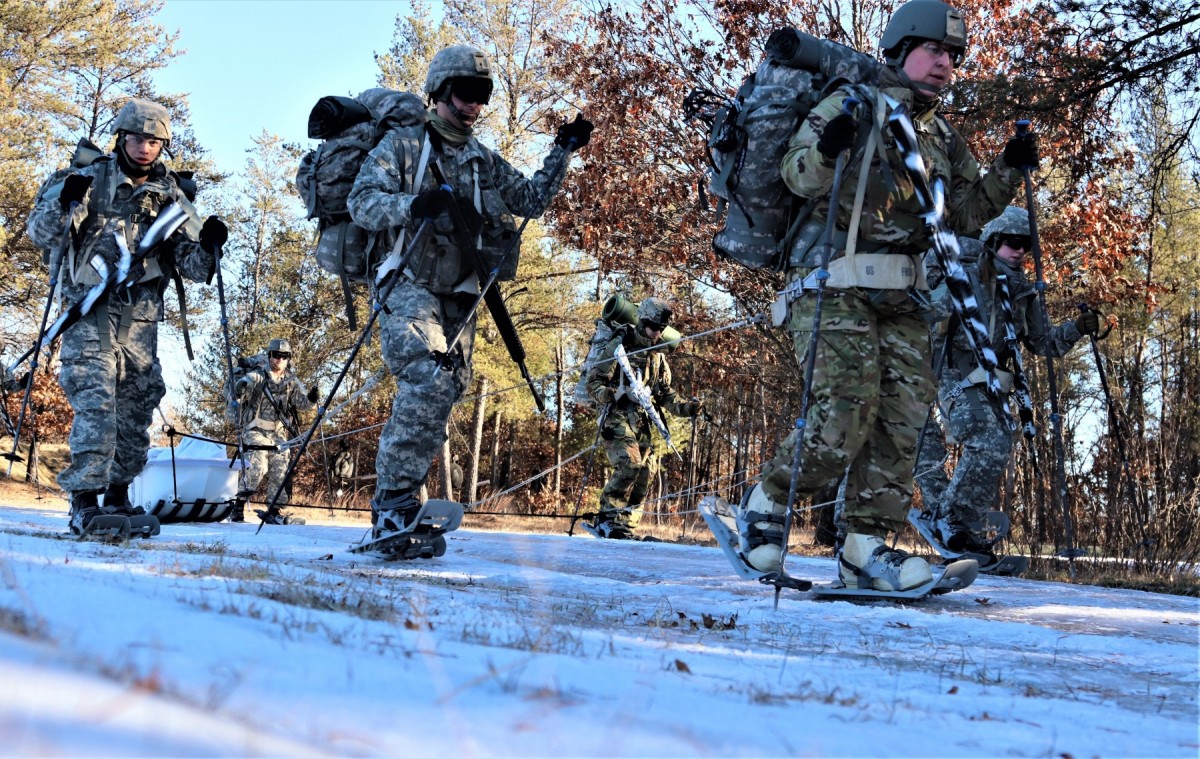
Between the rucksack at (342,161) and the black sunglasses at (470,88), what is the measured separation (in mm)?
273

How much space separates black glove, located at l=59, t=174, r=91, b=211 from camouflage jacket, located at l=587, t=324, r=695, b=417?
5854 mm

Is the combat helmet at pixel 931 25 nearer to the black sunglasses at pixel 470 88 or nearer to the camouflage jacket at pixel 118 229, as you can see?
the black sunglasses at pixel 470 88

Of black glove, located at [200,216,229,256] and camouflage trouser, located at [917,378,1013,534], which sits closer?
black glove, located at [200,216,229,256]

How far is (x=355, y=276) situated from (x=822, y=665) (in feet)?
15.6

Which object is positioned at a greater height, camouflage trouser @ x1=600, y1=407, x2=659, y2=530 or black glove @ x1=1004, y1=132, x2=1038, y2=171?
black glove @ x1=1004, y1=132, x2=1038, y2=171

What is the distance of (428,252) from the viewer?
21.4 feet

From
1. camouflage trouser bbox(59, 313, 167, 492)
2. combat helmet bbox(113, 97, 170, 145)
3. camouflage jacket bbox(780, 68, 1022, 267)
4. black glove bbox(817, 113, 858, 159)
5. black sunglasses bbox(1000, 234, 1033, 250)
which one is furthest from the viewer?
black sunglasses bbox(1000, 234, 1033, 250)

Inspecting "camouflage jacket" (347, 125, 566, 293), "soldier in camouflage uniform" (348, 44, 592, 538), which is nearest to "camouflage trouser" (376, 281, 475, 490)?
"soldier in camouflage uniform" (348, 44, 592, 538)

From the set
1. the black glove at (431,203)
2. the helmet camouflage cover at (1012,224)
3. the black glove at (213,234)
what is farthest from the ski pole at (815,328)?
the black glove at (213,234)

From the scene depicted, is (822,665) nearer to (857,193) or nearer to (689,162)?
(857,193)

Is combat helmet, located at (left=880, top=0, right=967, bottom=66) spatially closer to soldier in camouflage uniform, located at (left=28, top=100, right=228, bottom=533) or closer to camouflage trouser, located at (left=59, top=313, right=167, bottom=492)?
soldier in camouflage uniform, located at (left=28, top=100, right=228, bottom=533)

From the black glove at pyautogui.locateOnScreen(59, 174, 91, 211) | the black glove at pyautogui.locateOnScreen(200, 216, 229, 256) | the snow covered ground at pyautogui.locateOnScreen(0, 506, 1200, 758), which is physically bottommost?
the snow covered ground at pyautogui.locateOnScreen(0, 506, 1200, 758)

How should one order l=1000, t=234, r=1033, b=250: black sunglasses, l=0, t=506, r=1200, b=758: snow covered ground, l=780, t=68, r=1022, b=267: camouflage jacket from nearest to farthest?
1. l=0, t=506, r=1200, b=758: snow covered ground
2. l=780, t=68, r=1022, b=267: camouflage jacket
3. l=1000, t=234, r=1033, b=250: black sunglasses

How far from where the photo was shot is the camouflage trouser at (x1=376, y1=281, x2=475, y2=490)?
633 centimetres
